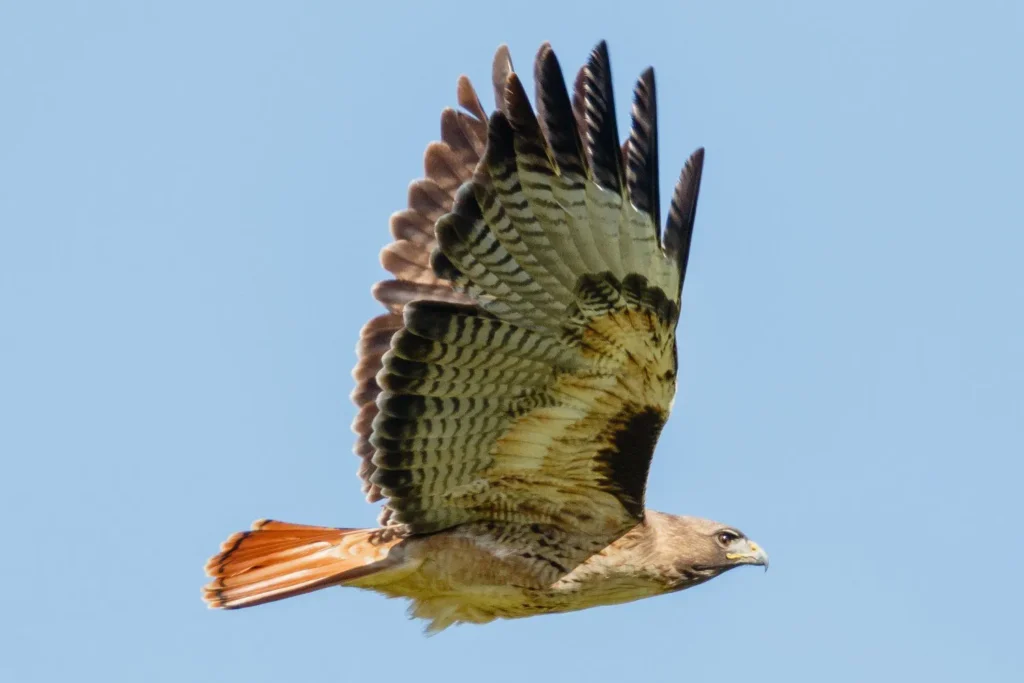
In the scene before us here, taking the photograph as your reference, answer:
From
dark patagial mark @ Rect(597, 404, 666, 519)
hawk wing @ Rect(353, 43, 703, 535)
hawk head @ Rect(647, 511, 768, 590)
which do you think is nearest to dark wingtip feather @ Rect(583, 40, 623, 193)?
hawk wing @ Rect(353, 43, 703, 535)

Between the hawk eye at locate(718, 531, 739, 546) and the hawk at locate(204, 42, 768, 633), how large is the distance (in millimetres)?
22

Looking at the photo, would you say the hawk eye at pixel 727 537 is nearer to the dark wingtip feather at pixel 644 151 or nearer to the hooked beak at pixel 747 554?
the hooked beak at pixel 747 554

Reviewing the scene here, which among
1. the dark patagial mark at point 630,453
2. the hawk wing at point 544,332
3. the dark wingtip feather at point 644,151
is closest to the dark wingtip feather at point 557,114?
the hawk wing at point 544,332

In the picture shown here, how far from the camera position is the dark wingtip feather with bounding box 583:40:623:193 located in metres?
5.82

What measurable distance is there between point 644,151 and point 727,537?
2.46 m

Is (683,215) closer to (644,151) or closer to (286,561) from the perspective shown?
(644,151)

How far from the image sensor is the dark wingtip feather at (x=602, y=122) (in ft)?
19.1

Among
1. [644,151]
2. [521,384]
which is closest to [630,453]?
[521,384]

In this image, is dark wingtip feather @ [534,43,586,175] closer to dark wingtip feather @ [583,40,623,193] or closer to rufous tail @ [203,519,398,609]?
dark wingtip feather @ [583,40,623,193]

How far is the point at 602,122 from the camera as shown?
5.93 meters

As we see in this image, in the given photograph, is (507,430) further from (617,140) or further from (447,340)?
(617,140)

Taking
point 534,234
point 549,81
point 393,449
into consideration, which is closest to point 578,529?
point 393,449

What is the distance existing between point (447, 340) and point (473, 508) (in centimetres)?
112

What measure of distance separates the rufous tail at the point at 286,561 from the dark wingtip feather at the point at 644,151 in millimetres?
2175
